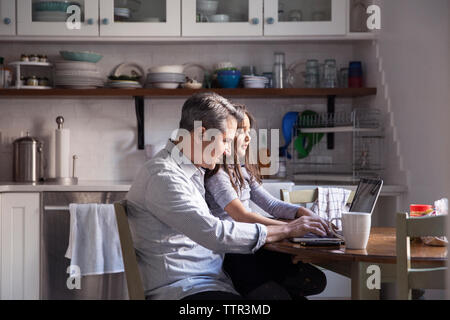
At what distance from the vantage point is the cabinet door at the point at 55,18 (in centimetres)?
383

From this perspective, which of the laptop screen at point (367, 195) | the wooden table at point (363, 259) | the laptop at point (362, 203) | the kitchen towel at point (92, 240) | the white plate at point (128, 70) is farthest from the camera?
the white plate at point (128, 70)

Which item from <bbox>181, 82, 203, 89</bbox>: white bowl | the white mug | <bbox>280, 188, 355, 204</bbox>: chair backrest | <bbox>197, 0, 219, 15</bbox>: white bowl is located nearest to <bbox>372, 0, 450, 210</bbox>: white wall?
Result: <bbox>280, 188, 355, 204</bbox>: chair backrest

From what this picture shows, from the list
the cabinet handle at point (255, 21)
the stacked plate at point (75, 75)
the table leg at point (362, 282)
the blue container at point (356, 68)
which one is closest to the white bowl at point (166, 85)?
the stacked plate at point (75, 75)

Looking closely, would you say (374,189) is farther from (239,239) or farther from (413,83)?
(413,83)

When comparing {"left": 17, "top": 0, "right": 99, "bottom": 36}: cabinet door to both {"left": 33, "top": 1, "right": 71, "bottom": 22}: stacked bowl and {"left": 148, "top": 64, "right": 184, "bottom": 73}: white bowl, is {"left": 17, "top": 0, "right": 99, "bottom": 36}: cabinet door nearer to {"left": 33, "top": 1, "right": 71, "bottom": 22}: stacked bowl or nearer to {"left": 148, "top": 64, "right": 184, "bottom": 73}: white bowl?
{"left": 33, "top": 1, "right": 71, "bottom": 22}: stacked bowl

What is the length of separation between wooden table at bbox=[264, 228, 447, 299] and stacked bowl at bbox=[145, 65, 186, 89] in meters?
2.18

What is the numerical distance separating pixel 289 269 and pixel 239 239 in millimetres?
560

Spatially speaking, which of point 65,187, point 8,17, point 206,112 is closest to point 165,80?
point 65,187

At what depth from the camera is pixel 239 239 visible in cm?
177

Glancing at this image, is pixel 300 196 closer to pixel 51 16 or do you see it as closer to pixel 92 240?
pixel 92 240

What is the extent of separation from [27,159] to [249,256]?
218 cm

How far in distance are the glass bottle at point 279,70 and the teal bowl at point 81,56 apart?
1144 mm

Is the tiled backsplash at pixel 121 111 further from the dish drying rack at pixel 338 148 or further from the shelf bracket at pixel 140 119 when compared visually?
the dish drying rack at pixel 338 148
